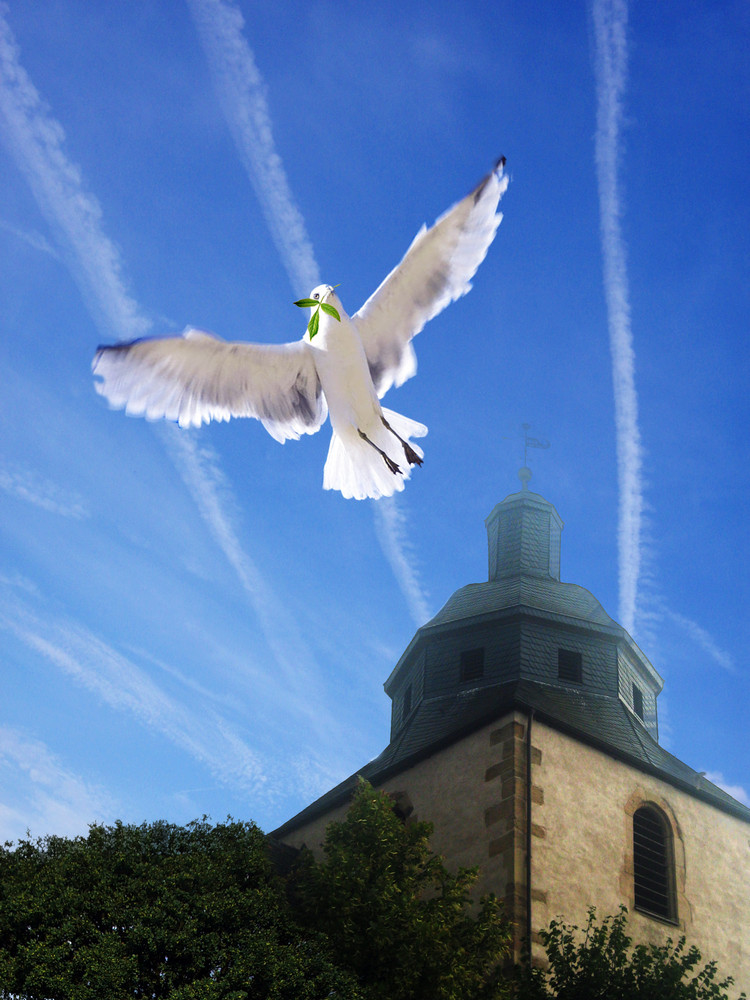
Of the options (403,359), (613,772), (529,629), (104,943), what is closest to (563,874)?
(613,772)

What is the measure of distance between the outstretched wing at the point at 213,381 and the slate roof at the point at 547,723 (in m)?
11.1

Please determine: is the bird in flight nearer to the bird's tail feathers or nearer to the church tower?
the bird's tail feathers

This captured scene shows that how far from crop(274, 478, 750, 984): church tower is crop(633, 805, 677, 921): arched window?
0.09 ft

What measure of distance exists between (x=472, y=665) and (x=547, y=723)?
3.97m

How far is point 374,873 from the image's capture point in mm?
14508

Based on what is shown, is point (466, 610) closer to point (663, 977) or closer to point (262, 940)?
point (663, 977)

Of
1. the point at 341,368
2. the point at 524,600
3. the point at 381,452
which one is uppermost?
the point at 524,600

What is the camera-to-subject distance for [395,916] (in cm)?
1368

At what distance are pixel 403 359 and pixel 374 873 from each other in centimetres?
776

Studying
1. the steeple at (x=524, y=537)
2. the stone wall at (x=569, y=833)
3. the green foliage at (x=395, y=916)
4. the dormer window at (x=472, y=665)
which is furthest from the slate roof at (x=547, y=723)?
the green foliage at (x=395, y=916)

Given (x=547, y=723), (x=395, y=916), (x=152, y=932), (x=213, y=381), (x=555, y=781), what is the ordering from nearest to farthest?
1. (x=213, y=381)
2. (x=152, y=932)
3. (x=395, y=916)
4. (x=555, y=781)
5. (x=547, y=723)

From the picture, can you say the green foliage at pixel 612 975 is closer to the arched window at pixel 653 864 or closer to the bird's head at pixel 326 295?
the arched window at pixel 653 864

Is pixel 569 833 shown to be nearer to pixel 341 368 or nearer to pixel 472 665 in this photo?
pixel 472 665

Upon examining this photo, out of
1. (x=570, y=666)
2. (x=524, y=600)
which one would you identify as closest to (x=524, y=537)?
(x=524, y=600)
